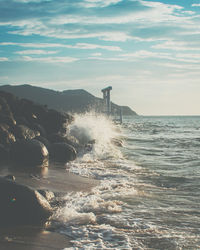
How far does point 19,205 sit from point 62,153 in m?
7.06

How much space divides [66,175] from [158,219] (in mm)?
3844

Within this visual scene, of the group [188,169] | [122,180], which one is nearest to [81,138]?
[188,169]

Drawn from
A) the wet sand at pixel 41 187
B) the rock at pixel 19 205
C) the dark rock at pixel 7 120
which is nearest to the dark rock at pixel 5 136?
the dark rock at pixel 7 120

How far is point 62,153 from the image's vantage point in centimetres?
1152

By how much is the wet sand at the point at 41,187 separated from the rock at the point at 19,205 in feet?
0.67

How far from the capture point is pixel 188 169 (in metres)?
10.2

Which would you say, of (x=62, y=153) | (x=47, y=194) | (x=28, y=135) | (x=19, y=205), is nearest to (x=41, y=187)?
(x=47, y=194)

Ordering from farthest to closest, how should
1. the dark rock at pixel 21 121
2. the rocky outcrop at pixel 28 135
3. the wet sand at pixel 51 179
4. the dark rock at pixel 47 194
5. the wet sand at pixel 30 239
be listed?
the dark rock at pixel 21 121 < the rocky outcrop at pixel 28 135 < the wet sand at pixel 51 179 < the dark rock at pixel 47 194 < the wet sand at pixel 30 239

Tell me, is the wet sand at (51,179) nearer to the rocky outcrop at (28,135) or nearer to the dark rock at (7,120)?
the rocky outcrop at (28,135)

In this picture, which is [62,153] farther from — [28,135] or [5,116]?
[5,116]

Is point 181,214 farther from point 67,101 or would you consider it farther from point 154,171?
point 67,101

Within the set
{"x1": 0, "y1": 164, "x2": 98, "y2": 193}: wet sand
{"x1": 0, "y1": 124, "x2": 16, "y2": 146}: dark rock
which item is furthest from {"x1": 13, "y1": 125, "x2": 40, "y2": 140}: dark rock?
{"x1": 0, "y1": 164, "x2": 98, "y2": 193}: wet sand

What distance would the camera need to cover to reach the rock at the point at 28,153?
938 centimetres

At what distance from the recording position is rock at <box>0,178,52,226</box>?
4.42 meters
